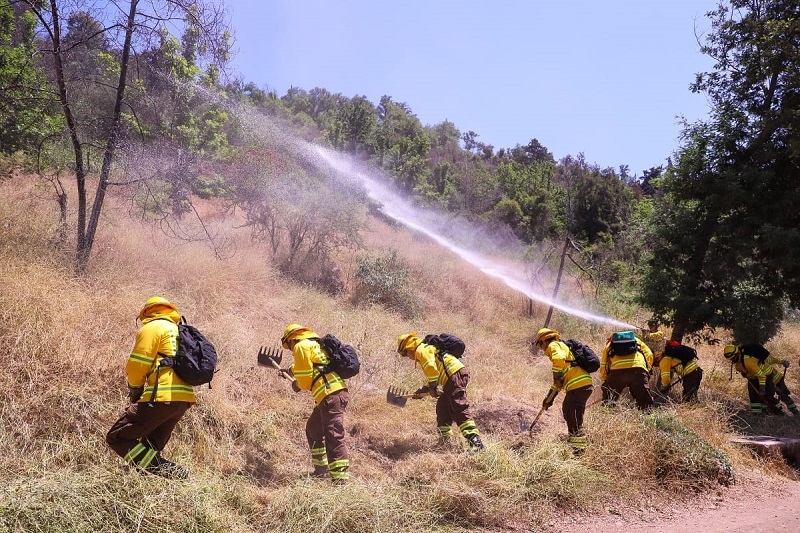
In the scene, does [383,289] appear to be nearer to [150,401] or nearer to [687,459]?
[687,459]

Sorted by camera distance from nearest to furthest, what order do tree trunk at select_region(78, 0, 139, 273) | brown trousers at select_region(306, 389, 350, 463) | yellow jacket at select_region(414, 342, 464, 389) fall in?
brown trousers at select_region(306, 389, 350, 463) < yellow jacket at select_region(414, 342, 464, 389) < tree trunk at select_region(78, 0, 139, 273)

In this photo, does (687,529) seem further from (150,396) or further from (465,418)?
(150,396)

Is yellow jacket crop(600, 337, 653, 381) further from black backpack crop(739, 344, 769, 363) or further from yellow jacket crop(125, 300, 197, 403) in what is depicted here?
yellow jacket crop(125, 300, 197, 403)

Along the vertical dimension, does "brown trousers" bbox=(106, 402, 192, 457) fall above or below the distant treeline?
below

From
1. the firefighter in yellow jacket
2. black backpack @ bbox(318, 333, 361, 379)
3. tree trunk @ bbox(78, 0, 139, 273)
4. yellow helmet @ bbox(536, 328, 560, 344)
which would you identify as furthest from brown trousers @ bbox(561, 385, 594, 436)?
tree trunk @ bbox(78, 0, 139, 273)

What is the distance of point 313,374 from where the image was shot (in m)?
5.53

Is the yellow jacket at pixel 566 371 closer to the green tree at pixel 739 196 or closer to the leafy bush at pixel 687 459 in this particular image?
the leafy bush at pixel 687 459

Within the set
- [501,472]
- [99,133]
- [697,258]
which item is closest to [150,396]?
[501,472]

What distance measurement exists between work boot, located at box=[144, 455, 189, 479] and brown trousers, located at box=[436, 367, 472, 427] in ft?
9.94

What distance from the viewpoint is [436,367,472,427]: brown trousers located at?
654 cm

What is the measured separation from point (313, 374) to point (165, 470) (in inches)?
61.1

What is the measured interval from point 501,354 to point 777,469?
5.76 metres

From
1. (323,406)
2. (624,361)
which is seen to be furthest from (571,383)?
(323,406)

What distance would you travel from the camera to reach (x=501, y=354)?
12258mm
